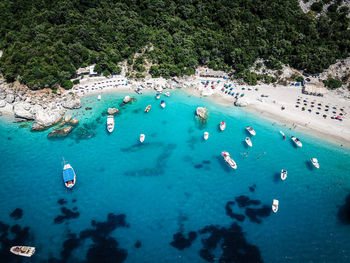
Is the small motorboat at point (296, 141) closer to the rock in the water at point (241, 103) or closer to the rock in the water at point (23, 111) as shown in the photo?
the rock in the water at point (241, 103)

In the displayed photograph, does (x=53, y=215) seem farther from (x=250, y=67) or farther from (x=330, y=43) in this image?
(x=330, y=43)

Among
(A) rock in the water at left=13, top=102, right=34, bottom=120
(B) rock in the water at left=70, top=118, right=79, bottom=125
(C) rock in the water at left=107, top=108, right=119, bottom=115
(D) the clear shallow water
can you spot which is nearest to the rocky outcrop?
(D) the clear shallow water

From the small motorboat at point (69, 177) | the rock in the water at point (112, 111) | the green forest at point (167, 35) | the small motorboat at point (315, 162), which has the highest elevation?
the green forest at point (167, 35)

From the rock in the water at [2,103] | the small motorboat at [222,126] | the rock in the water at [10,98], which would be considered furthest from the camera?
the rock in the water at [10,98]

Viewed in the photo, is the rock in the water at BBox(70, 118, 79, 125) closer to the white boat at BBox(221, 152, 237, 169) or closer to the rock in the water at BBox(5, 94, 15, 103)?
the rock in the water at BBox(5, 94, 15, 103)

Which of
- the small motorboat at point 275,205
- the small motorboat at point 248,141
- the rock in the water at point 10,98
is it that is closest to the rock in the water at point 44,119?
the rock in the water at point 10,98

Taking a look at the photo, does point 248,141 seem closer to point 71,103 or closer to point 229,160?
point 229,160

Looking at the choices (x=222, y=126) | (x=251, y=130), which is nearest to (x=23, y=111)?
(x=222, y=126)
